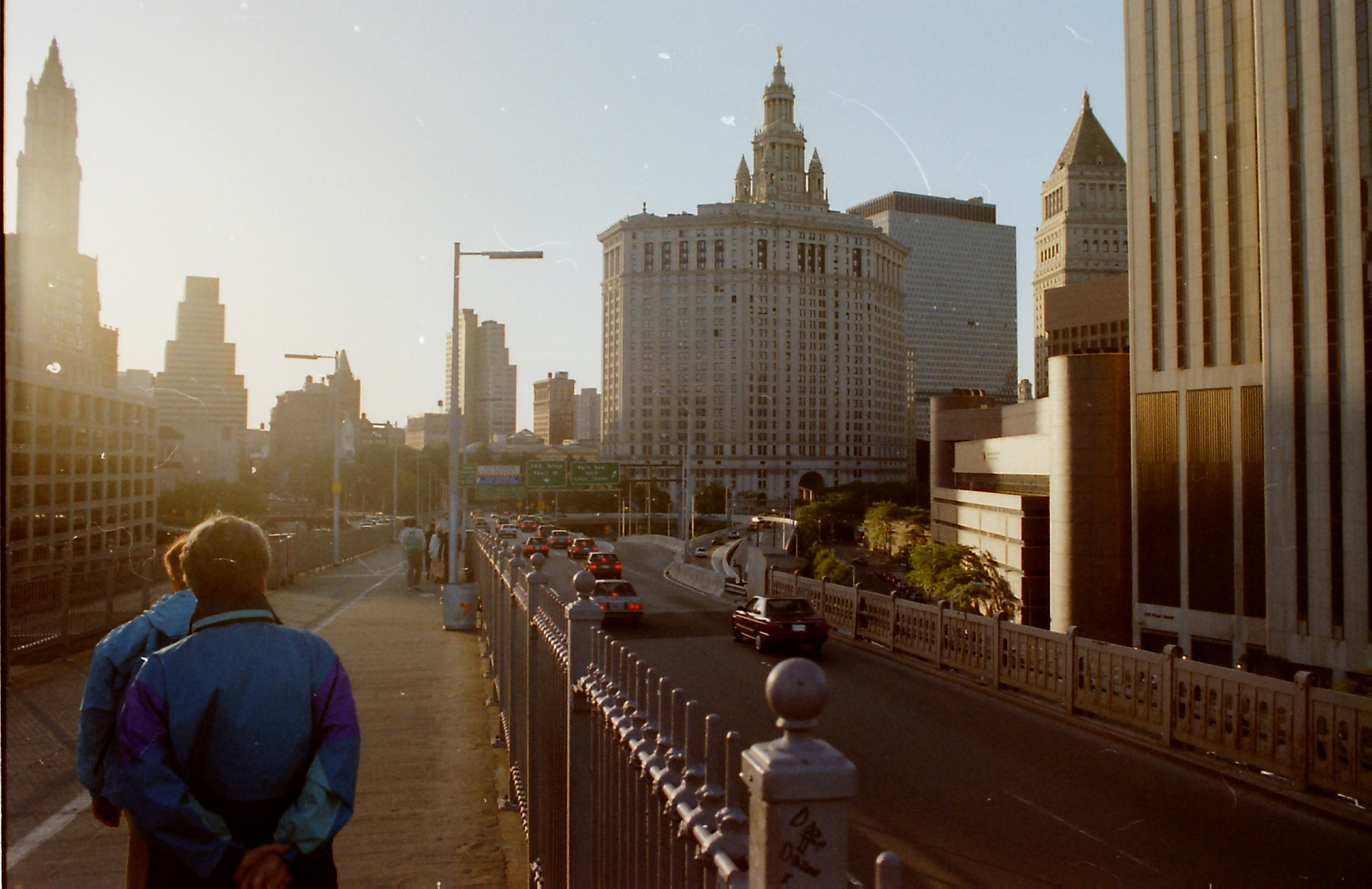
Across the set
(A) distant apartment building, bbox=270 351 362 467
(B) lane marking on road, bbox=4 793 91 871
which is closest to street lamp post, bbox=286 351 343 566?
(B) lane marking on road, bbox=4 793 91 871

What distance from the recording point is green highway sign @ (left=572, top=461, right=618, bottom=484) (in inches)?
2231

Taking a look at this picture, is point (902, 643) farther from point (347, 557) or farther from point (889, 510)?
point (889, 510)

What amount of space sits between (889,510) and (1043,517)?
20037 millimetres

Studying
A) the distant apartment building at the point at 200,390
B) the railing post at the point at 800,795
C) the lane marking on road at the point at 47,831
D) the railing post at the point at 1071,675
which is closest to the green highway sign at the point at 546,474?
the distant apartment building at the point at 200,390

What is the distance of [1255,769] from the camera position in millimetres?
10336

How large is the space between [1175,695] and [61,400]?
44.3ft

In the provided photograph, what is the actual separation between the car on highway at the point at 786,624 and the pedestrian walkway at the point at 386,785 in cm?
589

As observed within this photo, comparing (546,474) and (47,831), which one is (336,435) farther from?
(47,831)

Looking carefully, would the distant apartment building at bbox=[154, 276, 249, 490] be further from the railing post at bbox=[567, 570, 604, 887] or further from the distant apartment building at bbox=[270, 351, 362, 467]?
the distant apartment building at bbox=[270, 351, 362, 467]

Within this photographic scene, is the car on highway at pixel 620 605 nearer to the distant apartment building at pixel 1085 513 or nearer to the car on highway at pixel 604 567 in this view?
the car on highway at pixel 604 567

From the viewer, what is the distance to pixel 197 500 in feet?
82.9

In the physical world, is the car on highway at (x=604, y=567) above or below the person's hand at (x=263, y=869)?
below

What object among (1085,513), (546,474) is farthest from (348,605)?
(546,474)

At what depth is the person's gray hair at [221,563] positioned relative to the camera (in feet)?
10.6
